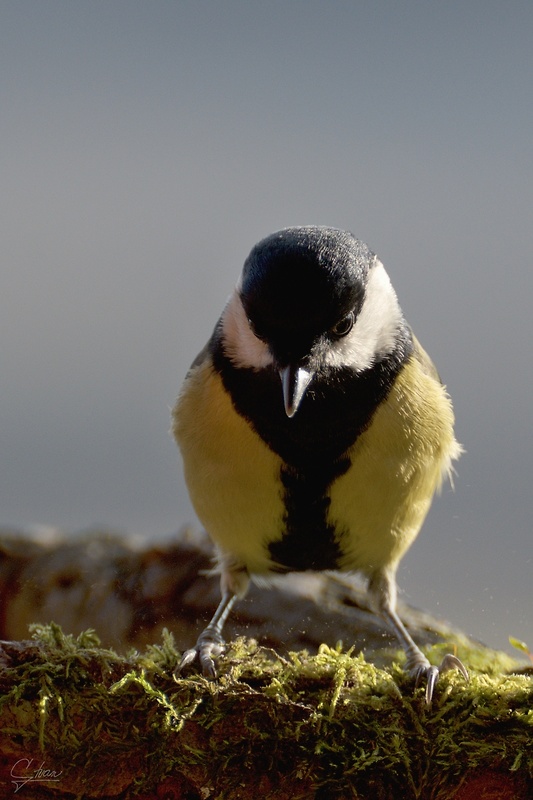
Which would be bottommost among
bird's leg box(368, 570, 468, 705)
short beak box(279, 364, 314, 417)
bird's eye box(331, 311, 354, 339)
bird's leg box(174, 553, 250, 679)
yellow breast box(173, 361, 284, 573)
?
bird's leg box(174, 553, 250, 679)

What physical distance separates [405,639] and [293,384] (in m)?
0.78

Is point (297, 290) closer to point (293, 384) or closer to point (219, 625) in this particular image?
point (293, 384)

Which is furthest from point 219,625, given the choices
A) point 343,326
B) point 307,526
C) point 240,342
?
point 343,326

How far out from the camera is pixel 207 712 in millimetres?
1383

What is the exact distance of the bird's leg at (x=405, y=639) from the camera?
152cm

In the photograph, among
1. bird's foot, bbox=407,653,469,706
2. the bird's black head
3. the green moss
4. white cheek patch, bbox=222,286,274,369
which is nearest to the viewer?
the green moss

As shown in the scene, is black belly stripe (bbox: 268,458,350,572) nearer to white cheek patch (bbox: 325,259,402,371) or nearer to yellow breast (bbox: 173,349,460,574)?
yellow breast (bbox: 173,349,460,574)

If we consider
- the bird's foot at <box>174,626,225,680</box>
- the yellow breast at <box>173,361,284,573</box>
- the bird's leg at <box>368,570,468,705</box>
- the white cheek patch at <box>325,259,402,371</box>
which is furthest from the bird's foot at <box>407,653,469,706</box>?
the white cheek patch at <box>325,259,402,371</box>

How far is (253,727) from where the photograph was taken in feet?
4.49

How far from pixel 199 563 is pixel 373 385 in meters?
1.67

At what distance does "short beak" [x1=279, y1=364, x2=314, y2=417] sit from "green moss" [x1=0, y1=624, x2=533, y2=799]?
0.53 m

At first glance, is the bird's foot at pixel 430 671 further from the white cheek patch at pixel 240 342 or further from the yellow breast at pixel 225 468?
the white cheek patch at pixel 240 342

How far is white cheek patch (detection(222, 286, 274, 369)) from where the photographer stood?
5.71 feet

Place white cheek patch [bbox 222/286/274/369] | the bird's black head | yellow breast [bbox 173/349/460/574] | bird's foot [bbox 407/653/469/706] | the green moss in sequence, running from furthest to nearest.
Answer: yellow breast [bbox 173/349/460/574] → white cheek patch [bbox 222/286/274/369] → the bird's black head → bird's foot [bbox 407/653/469/706] → the green moss
